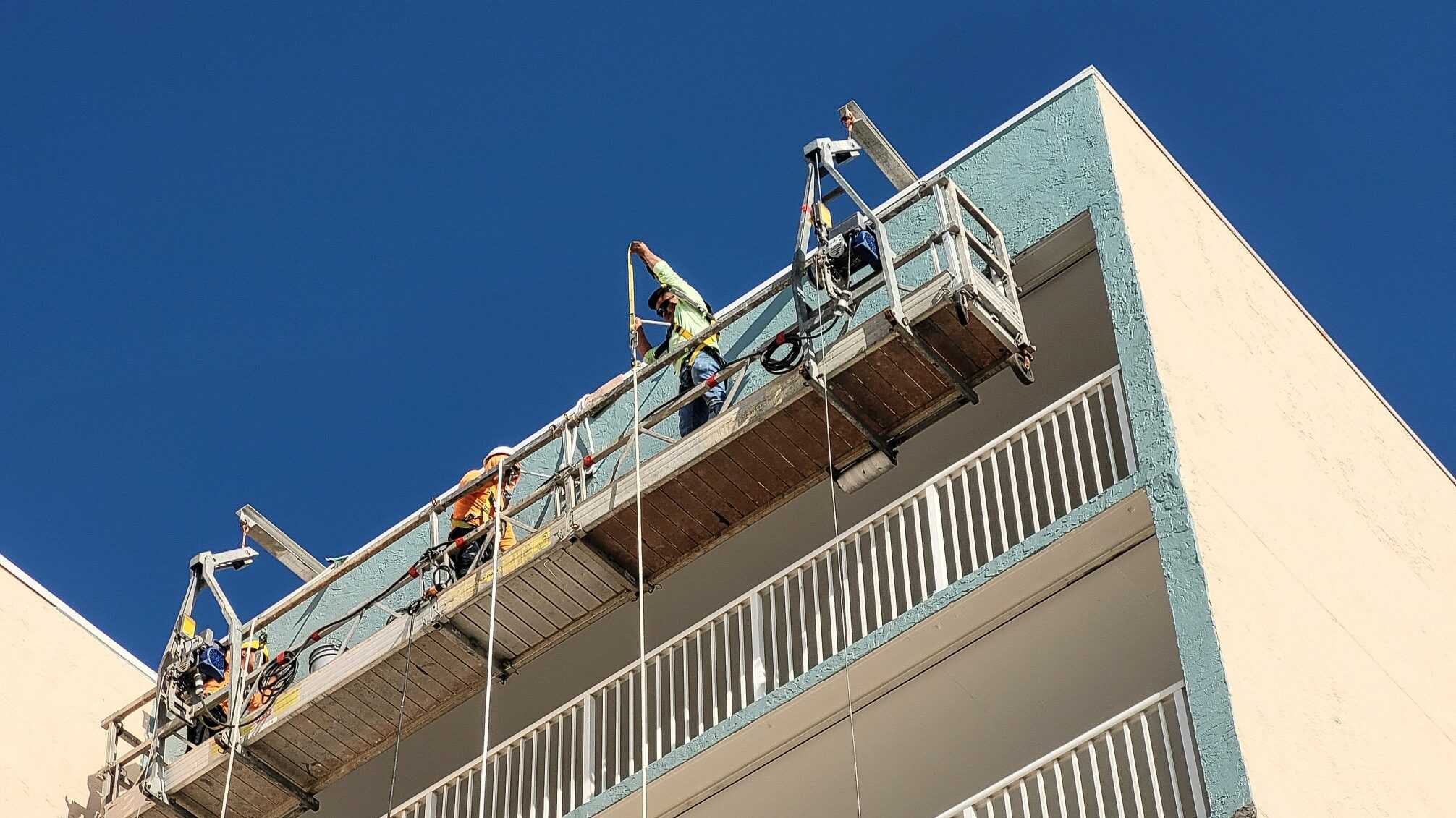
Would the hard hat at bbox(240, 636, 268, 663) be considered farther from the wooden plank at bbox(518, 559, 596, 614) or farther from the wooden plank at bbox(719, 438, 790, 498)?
the wooden plank at bbox(719, 438, 790, 498)

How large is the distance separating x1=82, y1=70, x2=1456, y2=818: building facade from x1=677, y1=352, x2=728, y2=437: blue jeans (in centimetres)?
87

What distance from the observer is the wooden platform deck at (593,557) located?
48.7ft

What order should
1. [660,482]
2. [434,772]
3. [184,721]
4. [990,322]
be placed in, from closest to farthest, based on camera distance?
[990,322], [660,482], [184,721], [434,772]

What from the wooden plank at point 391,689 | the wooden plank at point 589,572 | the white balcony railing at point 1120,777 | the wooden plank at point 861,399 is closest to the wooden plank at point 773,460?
the wooden plank at point 861,399

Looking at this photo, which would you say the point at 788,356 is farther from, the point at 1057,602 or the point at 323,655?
the point at 323,655

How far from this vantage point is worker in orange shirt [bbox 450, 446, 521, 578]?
16.9 metres

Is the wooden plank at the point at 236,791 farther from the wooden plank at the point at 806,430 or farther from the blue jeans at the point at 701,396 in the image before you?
the wooden plank at the point at 806,430

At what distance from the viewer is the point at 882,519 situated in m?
15.2

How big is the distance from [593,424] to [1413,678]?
7411 millimetres

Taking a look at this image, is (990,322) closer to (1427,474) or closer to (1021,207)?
(1021,207)

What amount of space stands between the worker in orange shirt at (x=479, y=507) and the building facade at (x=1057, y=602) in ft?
2.24

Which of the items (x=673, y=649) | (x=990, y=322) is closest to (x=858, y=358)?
(x=990, y=322)

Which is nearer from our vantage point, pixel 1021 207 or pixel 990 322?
pixel 990 322

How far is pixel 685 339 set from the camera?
54.7 ft
